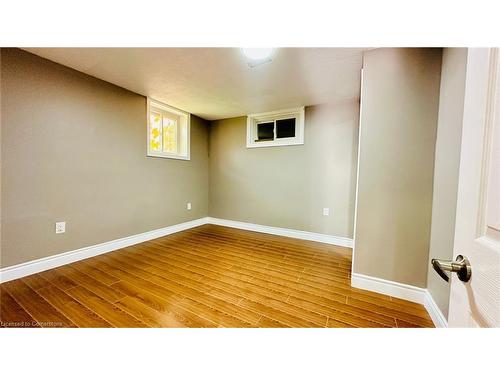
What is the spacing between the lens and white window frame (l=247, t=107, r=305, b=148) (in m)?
3.07

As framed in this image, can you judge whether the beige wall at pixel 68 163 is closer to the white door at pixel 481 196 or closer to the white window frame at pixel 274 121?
the white window frame at pixel 274 121

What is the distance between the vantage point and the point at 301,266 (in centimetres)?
212

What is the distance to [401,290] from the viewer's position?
1.53 m

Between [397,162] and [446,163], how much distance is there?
0.30 m

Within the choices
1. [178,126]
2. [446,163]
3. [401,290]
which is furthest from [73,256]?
[446,163]

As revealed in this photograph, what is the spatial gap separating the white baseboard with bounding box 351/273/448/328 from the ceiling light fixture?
7.16 ft

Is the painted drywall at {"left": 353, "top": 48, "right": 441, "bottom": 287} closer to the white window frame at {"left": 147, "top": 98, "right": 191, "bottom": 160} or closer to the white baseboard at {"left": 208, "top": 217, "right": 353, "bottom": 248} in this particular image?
the white baseboard at {"left": 208, "top": 217, "right": 353, "bottom": 248}

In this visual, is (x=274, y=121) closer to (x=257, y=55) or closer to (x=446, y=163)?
(x=257, y=55)

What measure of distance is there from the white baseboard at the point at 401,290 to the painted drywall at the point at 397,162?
0.04 m

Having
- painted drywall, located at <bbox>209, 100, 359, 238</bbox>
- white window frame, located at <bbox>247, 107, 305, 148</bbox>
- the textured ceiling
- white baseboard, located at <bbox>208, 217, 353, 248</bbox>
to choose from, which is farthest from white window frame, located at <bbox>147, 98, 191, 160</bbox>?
white baseboard, located at <bbox>208, 217, 353, 248</bbox>

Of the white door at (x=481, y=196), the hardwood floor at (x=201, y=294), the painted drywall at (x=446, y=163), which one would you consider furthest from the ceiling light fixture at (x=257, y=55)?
the hardwood floor at (x=201, y=294)
